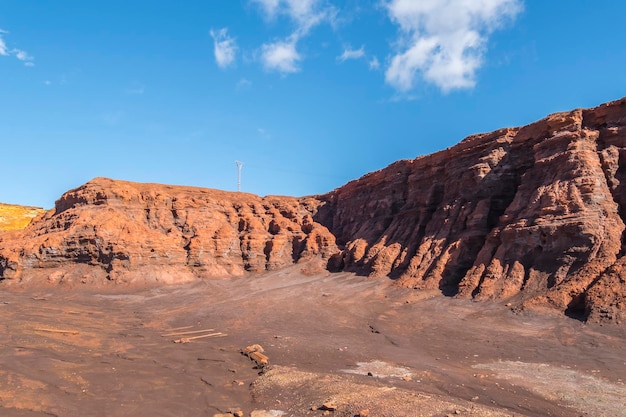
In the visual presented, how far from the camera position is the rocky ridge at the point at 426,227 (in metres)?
26.4

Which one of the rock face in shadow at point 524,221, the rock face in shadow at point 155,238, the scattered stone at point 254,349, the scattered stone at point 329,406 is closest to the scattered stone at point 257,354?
the scattered stone at point 254,349

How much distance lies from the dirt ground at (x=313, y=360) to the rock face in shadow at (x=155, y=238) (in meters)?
10.5

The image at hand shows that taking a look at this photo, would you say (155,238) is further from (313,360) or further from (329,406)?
(329,406)

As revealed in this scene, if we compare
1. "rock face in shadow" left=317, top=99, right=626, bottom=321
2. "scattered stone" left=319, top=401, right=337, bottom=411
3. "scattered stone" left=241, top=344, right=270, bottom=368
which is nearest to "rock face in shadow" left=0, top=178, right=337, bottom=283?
"rock face in shadow" left=317, top=99, right=626, bottom=321

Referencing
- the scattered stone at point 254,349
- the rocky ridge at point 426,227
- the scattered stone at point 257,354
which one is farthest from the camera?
the rocky ridge at point 426,227

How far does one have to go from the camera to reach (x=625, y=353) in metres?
17.4

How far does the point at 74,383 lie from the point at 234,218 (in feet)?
145

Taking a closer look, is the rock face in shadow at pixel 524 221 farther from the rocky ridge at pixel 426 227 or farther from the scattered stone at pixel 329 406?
the scattered stone at pixel 329 406

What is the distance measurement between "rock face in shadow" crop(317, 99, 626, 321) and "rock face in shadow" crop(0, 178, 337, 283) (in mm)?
13392

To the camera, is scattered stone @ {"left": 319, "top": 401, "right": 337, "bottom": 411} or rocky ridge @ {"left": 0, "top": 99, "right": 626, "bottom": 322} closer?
scattered stone @ {"left": 319, "top": 401, "right": 337, "bottom": 411}

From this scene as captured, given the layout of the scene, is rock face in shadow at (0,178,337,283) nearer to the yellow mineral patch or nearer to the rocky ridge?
the rocky ridge

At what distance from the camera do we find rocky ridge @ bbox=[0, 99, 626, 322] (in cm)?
2641

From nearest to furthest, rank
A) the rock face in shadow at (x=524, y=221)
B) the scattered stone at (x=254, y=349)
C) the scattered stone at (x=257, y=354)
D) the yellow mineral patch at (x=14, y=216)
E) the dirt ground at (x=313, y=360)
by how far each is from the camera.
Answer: the dirt ground at (x=313, y=360) < the scattered stone at (x=257, y=354) < the scattered stone at (x=254, y=349) < the rock face in shadow at (x=524, y=221) < the yellow mineral patch at (x=14, y=216)

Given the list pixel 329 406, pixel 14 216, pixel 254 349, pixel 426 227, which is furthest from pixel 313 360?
pixel 14 216
